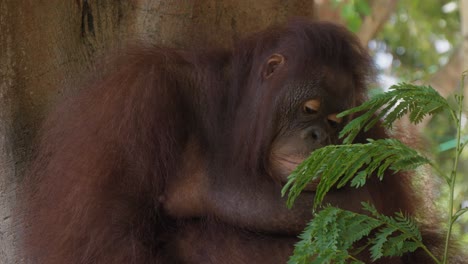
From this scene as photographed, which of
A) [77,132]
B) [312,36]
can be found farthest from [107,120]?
[312,36]

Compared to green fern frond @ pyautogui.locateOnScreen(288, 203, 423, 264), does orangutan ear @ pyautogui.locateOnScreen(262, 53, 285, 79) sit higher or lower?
higher

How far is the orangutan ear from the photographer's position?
346 centimetres

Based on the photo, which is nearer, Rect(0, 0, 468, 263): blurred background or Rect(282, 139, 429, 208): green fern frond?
Rect(282, 139, 429, 208): green fern frond

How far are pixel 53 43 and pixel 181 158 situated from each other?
866 mm

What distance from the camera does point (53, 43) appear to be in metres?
3.63

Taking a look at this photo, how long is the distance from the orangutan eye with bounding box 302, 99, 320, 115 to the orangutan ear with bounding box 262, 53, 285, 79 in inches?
10.2

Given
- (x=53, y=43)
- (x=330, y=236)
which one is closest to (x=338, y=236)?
(x=330, y=236)

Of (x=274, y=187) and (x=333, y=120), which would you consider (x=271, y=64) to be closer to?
(x=333, y=120)

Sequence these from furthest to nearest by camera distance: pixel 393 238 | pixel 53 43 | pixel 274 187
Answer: pixel 53 43 → pixel 274 187 → pixel 393 238

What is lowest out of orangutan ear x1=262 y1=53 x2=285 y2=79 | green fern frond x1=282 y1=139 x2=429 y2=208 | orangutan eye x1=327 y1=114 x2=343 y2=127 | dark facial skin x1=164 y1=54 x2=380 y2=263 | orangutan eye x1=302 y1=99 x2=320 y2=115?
dark facial skin x1=164 y1=54 x2=380 y2=263

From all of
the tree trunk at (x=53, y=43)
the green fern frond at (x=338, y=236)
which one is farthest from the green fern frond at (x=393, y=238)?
the tree trunk at (x=53, y=43)

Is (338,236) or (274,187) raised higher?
(338,236)

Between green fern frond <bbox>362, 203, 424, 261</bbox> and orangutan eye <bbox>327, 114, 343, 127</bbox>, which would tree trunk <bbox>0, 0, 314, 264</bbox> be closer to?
orangutan eye <bbox>327, 114, 343, 127</bbox>

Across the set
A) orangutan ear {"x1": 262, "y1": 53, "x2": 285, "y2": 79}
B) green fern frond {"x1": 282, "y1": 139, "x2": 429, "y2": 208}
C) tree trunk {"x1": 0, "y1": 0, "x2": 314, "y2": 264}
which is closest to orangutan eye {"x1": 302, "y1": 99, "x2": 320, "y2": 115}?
orangutan ear {"x1": 262, "y1": 53, "x2": 285, "y2": 79}
